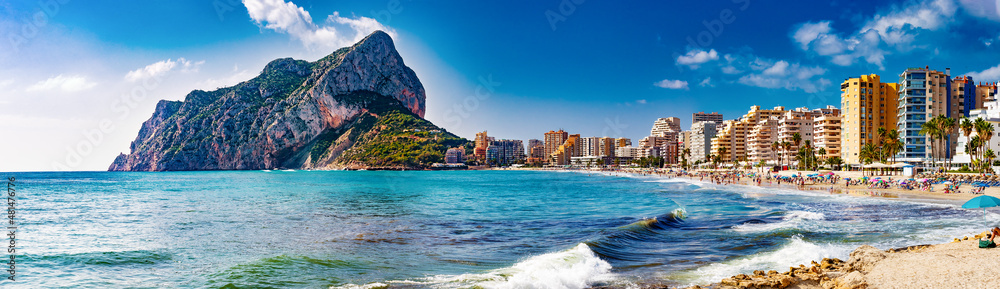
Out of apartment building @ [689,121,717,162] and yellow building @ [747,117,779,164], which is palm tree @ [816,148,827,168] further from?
apartment building @ [689,121,717,162]

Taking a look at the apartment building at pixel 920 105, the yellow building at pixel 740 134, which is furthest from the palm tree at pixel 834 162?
the yellow building at pixel 740 134

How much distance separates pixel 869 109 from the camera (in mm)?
92375

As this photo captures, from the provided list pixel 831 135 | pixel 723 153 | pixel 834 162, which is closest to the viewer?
pixel 834 162

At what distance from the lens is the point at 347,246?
17.4 m

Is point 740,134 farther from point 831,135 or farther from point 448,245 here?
point 448,245

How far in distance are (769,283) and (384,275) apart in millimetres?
8577

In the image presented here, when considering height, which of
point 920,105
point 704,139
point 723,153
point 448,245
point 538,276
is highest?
point 920,105

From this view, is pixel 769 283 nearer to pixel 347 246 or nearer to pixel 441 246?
pixel 441 246

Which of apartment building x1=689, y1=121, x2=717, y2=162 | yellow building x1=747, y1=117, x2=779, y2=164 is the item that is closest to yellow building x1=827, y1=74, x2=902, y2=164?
yellow building x1=747, y1=117, x2=779, y2=164

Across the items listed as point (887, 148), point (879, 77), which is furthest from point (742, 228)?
point (879, 77)

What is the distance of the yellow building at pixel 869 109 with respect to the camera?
91750mm

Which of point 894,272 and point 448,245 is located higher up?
point 894,272

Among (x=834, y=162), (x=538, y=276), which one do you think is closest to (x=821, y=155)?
(x=834, y=162)

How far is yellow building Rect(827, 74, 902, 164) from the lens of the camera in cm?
9175
